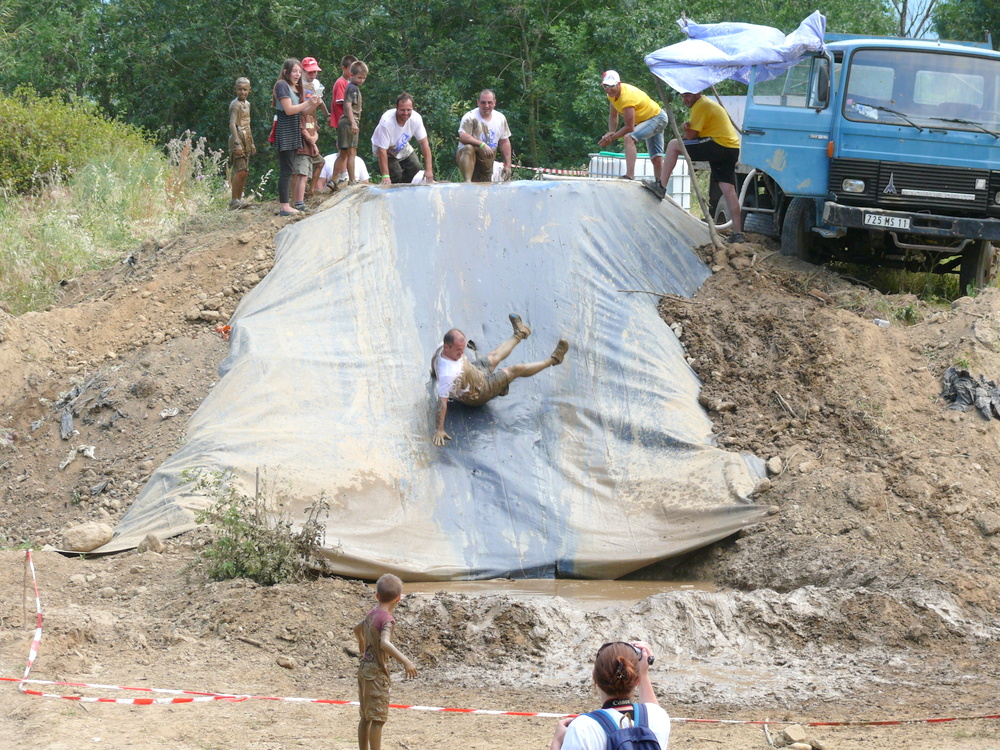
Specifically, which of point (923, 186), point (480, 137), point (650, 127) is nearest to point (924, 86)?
point (923, 186)

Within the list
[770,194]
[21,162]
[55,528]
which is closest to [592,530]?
[55,528]

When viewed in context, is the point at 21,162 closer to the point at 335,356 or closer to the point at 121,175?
the point at 121,175

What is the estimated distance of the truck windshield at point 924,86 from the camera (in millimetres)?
10078

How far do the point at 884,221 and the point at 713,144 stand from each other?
218 centimetres

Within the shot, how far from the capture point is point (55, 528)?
348 inches

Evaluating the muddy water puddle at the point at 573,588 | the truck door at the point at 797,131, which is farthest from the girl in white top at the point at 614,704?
the truck door at the point at 797,131

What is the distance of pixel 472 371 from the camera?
884 centimetres

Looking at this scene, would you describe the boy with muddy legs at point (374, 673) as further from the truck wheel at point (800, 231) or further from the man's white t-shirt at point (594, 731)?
the truck wheel at point (800, 231)

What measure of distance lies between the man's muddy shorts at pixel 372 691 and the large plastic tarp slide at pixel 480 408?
305 centimetres

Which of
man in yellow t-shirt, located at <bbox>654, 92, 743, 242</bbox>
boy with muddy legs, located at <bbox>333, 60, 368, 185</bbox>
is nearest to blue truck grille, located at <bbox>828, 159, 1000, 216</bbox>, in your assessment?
man in yellow t-shirt, located at <bbox>654, 92, 743, 242</bbox>

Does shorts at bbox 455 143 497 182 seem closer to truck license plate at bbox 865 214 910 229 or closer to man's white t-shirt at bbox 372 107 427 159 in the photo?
man's white t-shirt at bbox 372 107 427 159

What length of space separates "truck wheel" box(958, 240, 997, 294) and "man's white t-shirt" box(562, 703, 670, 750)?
8.51 meters

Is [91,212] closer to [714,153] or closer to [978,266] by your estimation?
[714,153]

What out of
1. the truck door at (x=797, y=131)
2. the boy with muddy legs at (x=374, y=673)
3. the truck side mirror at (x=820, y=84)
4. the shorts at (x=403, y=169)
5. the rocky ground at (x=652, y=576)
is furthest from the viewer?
the shorts at (x=403, y=169)
